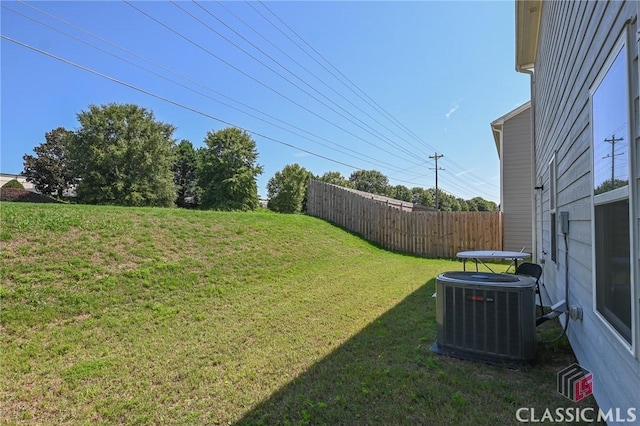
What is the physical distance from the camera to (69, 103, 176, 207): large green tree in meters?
23.9

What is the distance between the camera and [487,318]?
281 cm

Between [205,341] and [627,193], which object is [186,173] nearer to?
[205,341]

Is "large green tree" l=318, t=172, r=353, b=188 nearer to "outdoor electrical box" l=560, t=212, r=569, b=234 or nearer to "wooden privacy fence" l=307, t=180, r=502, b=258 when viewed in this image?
"wooden privacy fence" l=307, t=180, r=502, b=258

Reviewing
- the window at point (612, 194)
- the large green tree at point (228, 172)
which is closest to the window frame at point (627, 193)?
the window at point (612, 194)

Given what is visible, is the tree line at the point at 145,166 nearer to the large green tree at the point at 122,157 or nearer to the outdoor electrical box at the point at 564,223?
the large green tree at the point at 122,157

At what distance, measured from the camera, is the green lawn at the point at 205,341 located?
2.24 m

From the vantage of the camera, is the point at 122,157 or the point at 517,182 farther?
the point at 122,157

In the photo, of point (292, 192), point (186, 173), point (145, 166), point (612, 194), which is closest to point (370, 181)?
point (292, 192)

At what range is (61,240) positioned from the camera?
4.93 m

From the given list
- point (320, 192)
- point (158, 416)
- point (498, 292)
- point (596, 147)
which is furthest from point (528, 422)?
point (320, 192)

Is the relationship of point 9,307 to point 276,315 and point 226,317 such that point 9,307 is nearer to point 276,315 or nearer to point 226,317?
point 226,317

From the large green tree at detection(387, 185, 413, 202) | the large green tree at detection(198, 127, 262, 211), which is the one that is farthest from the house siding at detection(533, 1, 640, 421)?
the large green tree at detection(387, 185, 413, 202)

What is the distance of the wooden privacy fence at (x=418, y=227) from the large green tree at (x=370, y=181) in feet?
176

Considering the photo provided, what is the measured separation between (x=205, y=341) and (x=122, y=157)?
26.0 meters
